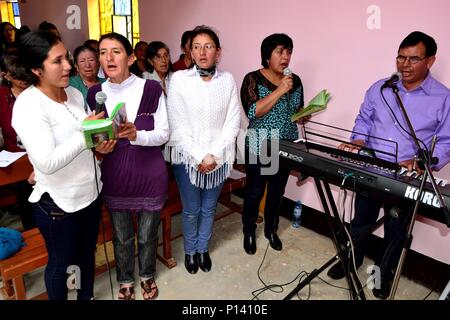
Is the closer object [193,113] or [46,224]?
[46,224]

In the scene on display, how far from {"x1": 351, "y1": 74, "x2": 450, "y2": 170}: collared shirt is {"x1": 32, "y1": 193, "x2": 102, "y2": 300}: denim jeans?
57.1 inches

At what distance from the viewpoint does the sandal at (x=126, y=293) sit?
2059 mm

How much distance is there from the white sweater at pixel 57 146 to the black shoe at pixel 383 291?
1.87m

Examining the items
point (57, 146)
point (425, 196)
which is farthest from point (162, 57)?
point (425, 196)

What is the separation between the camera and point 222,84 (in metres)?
2.01

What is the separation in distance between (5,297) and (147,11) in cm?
345

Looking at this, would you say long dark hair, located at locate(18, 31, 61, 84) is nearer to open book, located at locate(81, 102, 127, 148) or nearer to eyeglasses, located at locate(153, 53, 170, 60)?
open book, located at locate(81, 102, 127, 148)

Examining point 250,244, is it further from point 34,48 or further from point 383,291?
point 34,48

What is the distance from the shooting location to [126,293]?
2068 millimetres

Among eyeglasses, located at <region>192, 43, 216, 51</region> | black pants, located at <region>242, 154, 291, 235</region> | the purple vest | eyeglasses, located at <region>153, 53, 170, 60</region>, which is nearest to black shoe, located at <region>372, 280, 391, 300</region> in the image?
black pants, located at <region>242, 154, 291, 235</region>

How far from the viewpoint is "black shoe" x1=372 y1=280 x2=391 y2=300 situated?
2223 millimetres

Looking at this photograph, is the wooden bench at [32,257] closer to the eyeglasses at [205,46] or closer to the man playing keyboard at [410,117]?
the eyeglasses at [205,46]
